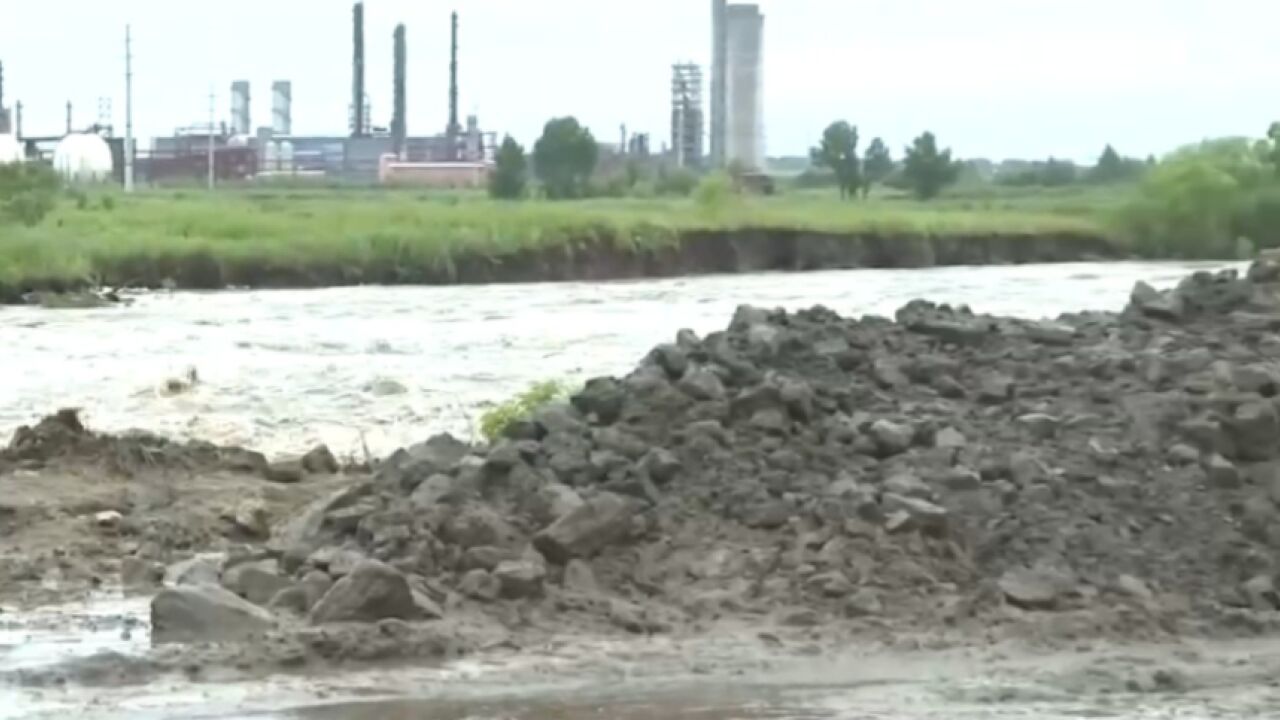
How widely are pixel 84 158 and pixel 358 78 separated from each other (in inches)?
932

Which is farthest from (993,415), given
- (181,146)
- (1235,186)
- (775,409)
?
(181,146)

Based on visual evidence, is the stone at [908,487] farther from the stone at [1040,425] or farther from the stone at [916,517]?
the stone at [1040,425]

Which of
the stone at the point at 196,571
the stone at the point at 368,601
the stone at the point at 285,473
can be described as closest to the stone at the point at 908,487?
the stone at the point at 368,601

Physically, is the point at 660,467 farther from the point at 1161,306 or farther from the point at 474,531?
the point at 1161,306

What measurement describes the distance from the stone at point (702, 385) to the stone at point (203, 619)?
2579mm

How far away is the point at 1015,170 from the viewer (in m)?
96.9

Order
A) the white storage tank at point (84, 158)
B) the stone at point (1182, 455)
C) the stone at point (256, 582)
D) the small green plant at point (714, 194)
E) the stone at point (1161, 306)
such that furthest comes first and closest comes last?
the white storage tank at point (84, 158) → the small green plant at point (714, 194) → the stone at point (1161, 306) → the stone at point (1182, 455) → the stone at point (256, 582)

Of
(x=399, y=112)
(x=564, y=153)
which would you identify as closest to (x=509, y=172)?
(x=564, y=153)

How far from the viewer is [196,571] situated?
391 inches

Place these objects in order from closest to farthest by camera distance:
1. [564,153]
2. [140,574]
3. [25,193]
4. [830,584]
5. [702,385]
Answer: [830,584], [140,574], [702,385], [25,193], [564,153]

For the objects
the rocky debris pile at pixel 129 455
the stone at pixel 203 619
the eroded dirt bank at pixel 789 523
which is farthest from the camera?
the rocky debris pile at pixel 129 455

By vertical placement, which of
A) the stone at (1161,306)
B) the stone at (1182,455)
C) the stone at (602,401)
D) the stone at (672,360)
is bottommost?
Answer: the stone at (1182,455)

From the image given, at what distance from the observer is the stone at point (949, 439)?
10.0 meters

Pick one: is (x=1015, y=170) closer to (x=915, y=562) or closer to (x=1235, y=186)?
(x=1235, y=186)
